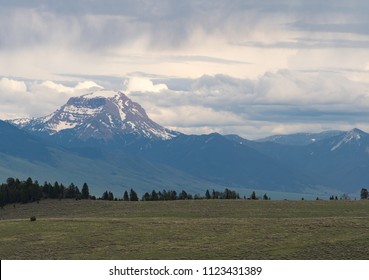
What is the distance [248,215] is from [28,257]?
56844 millimetres

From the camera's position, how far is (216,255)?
3273 inches

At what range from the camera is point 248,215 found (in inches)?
5325

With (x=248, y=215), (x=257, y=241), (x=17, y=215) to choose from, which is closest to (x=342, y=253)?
(x=257, y=241)

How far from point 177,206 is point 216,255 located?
74.2 metres

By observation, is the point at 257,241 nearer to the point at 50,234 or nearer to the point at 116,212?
the point at 50,234

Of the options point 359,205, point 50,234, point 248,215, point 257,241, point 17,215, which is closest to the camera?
point 257,241

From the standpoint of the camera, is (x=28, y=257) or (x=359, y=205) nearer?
(x=28, y=257)

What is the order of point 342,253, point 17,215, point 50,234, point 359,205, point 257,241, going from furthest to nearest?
point 17,215 → point 359,205 → point 50,234 → point 257,241 → point 342,253

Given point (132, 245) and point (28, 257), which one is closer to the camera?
point (28, 257)

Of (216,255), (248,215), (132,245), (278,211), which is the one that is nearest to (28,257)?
(132,245)
